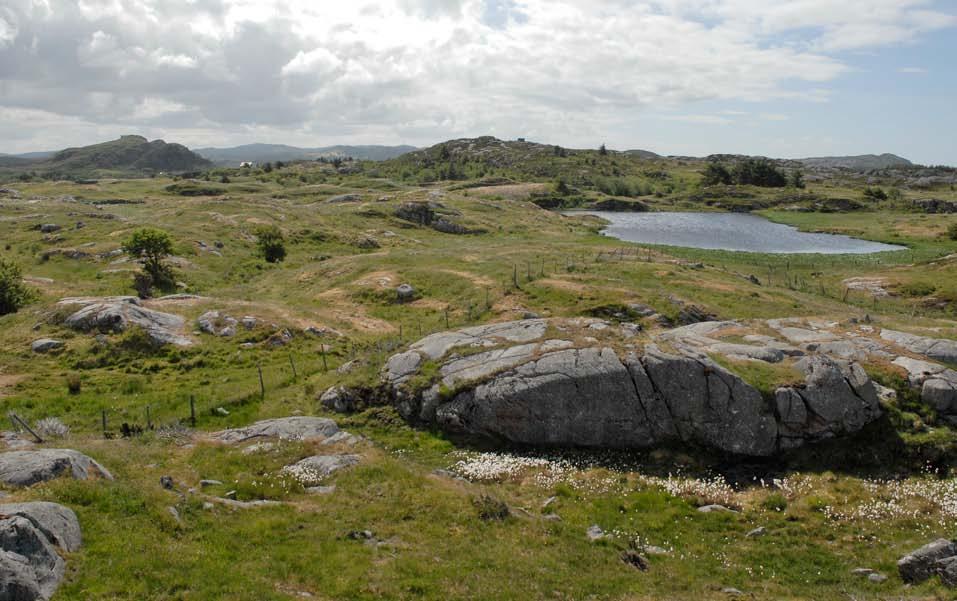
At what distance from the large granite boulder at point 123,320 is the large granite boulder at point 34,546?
31.0 metres

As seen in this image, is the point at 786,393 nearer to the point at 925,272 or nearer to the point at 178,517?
the point at 178,517

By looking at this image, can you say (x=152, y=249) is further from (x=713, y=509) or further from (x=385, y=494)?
(x=713, y=509)

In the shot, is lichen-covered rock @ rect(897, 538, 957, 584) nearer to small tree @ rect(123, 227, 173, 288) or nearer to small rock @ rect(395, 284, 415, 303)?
small rock @ rect(395, 284, 415, 303)

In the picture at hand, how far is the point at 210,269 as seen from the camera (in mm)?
74750

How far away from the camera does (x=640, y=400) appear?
27.7 m

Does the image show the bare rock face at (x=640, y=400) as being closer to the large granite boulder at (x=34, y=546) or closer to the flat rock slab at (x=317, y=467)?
the flat rock slab at (x=317, y=467)

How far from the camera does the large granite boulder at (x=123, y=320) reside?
44281 mm

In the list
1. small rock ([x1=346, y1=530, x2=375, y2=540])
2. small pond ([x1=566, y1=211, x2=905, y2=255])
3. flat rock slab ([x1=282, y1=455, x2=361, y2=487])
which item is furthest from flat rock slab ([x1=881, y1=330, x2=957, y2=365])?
small pond ([x1=566, y1=211, x2=905, y2=255])

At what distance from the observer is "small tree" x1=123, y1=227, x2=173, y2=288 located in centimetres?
6469

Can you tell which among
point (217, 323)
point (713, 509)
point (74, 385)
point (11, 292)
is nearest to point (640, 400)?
point (713, 509)

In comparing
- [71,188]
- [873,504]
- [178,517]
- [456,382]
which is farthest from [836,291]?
[71,188]

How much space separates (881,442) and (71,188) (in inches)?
7627

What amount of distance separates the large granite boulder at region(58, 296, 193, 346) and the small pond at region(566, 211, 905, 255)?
327ft

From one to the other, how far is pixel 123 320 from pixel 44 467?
30.5m
